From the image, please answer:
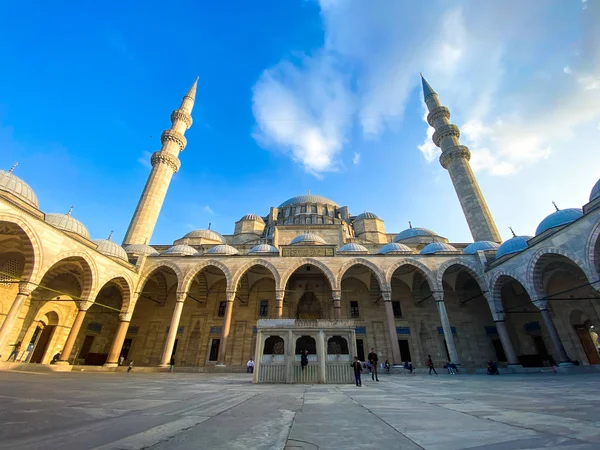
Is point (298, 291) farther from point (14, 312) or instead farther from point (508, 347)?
point (14, 312)

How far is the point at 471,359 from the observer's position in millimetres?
18844

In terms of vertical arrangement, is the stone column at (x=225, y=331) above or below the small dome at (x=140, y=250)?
below

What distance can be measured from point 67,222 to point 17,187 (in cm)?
296

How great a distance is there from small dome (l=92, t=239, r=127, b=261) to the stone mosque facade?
97mm

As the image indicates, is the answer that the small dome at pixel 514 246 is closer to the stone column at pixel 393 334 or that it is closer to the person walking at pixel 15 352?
the stone column at pixel 393 334

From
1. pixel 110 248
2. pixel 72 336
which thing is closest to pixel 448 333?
pixel 72 336

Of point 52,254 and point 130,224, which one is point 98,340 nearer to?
point 130,224

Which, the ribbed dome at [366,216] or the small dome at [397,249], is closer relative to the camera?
the small dome at [397,249]

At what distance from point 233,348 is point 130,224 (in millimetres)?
13100

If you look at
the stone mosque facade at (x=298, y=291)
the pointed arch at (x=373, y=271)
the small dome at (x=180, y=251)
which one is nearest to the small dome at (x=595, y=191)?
the stone mosque facade at (x=298, y=291)

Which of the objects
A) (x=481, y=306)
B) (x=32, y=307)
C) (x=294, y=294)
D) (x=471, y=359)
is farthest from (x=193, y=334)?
(x=481, y=306)

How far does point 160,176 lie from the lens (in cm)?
2528

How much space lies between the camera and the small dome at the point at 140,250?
19.1 m

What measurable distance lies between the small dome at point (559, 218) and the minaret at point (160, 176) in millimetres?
26828
